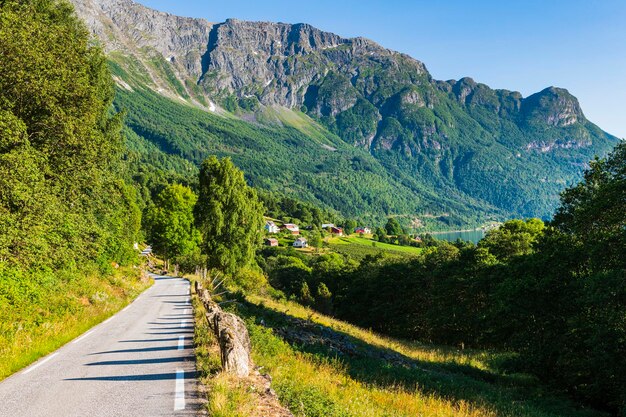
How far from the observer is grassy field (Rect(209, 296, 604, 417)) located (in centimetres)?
866

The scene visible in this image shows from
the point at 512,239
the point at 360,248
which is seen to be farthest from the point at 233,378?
the point at 360,248

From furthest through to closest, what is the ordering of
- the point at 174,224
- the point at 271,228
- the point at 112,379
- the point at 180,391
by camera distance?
the point at 271,228, the point at 174,224, the point at 112,379, the point at 180,391

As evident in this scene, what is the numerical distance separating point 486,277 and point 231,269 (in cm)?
2561

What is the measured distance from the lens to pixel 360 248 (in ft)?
532

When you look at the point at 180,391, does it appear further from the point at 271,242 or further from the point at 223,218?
the point at 271,242

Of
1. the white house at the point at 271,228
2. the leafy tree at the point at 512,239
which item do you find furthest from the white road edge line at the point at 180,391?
the white house at the point at 271,228

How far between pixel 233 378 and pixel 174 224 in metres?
43.2

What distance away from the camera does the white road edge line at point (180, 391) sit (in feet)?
25.5

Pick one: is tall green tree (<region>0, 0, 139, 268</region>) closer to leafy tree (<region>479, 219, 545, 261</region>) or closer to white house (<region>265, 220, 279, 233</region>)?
leafy tree (<region>479, 219, 545, 261</region>)

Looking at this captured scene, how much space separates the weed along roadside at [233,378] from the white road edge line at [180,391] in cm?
46

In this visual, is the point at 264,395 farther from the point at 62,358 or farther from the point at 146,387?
the point at 62,358

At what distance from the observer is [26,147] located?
15008mm

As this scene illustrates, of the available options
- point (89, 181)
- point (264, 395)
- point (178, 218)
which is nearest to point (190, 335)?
point (264, 395)

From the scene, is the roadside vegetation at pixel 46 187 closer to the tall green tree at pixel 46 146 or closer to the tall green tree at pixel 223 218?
the tall green tree at pixel 46 146
